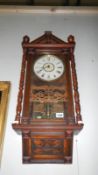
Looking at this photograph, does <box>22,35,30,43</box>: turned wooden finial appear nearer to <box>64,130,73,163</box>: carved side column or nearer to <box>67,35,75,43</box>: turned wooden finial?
<box>67,35,75,43</box>: turned wooden finial

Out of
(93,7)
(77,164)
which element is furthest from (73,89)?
(93,7)

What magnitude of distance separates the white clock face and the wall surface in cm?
18

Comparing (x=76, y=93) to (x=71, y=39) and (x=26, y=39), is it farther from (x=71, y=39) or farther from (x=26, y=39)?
(x=26, y=39)

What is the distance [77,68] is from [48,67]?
0.93 ft

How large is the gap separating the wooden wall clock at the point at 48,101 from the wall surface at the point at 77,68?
0.08 m

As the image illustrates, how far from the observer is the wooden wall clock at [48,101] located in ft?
6.40

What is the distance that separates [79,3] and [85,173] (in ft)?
6.09

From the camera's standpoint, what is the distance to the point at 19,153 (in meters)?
1.98

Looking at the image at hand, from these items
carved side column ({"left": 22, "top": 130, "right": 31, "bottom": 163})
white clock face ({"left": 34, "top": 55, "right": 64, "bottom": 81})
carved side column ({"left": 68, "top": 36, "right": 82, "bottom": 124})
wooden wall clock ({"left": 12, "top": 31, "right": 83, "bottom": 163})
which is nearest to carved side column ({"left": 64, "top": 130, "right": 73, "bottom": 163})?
wooden wall clock ({"left": 12, "top": 31, "right": 83, "bottom": 163})

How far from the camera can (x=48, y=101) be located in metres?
2.11

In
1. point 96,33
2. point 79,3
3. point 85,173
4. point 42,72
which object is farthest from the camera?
point 79,3

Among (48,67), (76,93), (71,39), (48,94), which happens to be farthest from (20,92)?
(71,39)

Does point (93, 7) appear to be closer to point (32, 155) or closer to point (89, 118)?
point (89, 118)

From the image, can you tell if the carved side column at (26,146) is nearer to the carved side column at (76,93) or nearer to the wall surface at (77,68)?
the wall surface at (77,68)
